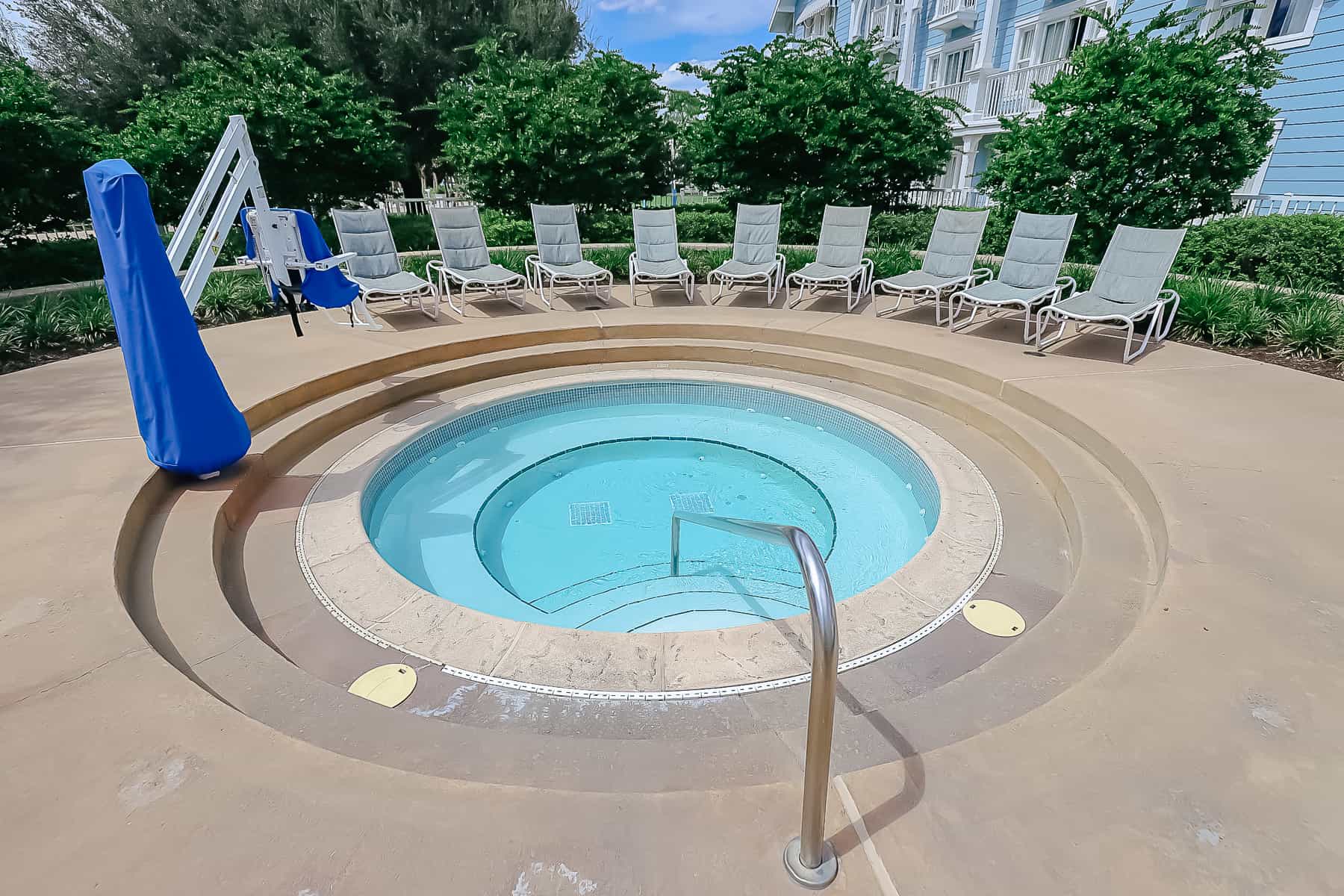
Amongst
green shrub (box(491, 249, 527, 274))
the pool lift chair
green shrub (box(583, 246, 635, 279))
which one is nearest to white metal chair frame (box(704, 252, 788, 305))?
green shrub (box(583, 246, 635, 279))

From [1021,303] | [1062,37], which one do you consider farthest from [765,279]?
[1062,37]

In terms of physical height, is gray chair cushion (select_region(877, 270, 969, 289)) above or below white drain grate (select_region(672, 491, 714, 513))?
above

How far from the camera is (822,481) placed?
5.15 metres

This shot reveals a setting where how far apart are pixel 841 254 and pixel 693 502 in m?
5.13

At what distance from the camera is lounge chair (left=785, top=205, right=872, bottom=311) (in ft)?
27.1

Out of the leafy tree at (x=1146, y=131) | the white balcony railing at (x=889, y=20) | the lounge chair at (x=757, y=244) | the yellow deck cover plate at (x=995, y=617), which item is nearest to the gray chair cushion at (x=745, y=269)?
the lounge chair at (x=757, y=244)

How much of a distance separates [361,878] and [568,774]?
704 mm

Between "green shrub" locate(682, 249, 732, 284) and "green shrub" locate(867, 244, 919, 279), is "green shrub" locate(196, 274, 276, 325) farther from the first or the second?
"green shrub" locate(867, 244, 919, 279)

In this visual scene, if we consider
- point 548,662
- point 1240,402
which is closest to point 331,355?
point 548,662

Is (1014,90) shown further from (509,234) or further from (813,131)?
(509,234)

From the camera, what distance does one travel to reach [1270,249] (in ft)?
26.6

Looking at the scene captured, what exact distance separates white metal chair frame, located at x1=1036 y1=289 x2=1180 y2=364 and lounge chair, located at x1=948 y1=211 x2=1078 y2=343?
0.78 feet

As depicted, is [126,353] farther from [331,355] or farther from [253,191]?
[331,355]

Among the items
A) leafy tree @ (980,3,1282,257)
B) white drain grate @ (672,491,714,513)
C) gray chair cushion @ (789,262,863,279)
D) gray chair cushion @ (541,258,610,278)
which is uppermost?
leafy tree @ (980,3,1282,257)
